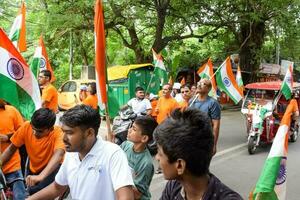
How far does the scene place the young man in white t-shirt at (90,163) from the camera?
2.83 meters

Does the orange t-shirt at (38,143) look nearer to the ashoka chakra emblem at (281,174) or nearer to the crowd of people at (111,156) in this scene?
the crowd of people at (111,156)

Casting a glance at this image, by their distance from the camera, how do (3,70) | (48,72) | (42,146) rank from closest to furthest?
(42,146) → (3,70) → (48,72)

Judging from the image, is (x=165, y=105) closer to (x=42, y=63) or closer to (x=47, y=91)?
(x=42, y=63)

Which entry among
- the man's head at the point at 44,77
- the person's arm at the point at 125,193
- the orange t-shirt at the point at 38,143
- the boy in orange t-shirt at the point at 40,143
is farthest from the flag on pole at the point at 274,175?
the man's head at the point at 44,77

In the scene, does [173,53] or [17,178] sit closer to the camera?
[17,178]

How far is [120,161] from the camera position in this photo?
287cm

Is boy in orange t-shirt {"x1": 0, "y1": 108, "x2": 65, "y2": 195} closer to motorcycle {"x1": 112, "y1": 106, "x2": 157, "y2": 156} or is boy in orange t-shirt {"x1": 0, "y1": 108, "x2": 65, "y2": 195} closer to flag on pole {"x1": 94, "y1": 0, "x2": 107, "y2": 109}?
flag on pole {"x1": 94, "y1": 0, "x2": 107, "y2": 109}

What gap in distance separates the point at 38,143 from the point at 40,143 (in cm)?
2

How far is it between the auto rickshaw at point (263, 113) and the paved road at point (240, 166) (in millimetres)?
308

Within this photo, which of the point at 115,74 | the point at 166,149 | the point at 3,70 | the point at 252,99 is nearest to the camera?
the point at 166,149

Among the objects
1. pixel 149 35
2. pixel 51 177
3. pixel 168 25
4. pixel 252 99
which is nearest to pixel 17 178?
pixel 51 177

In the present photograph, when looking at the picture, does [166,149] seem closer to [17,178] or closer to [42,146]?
[42,146]

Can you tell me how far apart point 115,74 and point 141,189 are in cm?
1340

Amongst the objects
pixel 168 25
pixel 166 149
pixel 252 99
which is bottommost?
pixel 252 99
